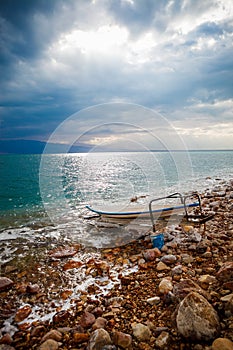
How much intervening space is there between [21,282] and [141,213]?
A: 5.14m

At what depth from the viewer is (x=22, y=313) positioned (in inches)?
171

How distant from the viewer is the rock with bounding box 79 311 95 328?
3609 millimetres

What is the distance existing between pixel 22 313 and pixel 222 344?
3.89 metres

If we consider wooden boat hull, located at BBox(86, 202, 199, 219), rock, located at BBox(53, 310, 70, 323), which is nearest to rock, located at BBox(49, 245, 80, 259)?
wooden boat hull, located at BBox(86, 202, 199, 219)

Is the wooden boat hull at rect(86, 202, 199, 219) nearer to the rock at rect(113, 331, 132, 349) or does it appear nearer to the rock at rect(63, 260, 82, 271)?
the rock at rect(63, 260, 82, 271)

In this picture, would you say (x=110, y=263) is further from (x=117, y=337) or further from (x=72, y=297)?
(x=117, y=337)

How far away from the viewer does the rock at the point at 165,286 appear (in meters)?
4.15

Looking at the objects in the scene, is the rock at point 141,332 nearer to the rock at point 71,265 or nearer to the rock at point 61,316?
the rock at point 61,316

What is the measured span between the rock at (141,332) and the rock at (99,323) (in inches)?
21.9

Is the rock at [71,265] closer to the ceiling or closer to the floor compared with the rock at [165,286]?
closer to the floor

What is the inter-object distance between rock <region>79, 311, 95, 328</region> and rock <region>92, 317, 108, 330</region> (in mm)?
137

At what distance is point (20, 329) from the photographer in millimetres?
3947

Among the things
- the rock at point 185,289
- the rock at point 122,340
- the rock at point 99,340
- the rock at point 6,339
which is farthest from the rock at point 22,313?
the rock at point 185,289

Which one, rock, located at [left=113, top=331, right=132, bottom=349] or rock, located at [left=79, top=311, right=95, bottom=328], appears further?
rock, located at [left=79, top=311, right=95, bottom=328]
